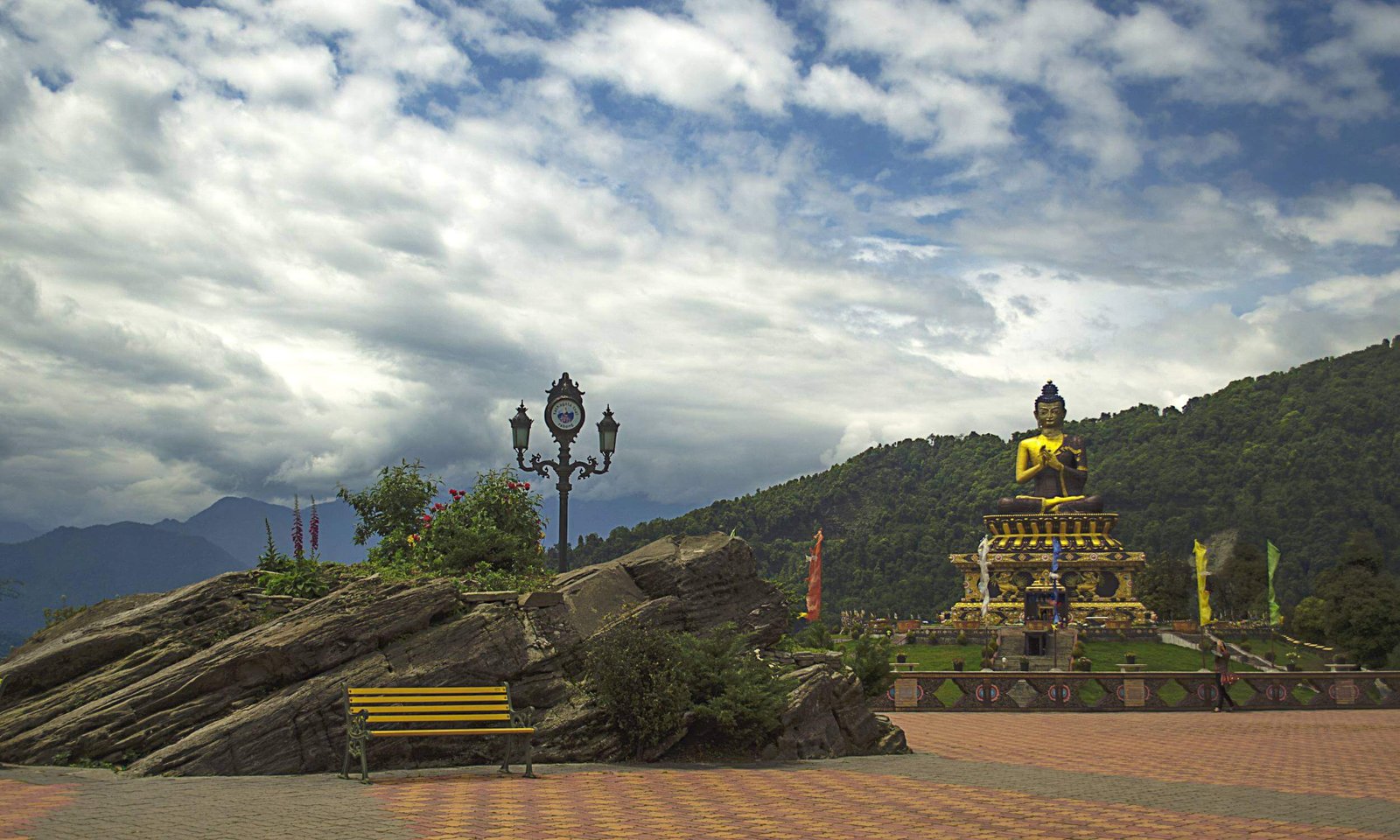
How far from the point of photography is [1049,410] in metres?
71.5

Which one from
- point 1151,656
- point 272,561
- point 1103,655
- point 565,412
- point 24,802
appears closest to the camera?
point 24,802

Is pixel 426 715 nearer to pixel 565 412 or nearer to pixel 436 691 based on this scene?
pixel 436 691

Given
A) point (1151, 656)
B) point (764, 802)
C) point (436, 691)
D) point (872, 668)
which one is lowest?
point (1151, 656)

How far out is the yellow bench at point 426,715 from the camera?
11328 millimetres

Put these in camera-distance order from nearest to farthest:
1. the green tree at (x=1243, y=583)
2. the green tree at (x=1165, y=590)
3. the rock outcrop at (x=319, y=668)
Answer: the rock outcrop at (x=319, y=668) → the green tree at (x=1243, y=583) → the green tree at (x=1165, y=590)

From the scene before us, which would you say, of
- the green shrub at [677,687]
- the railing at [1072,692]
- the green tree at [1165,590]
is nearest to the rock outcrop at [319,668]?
the green shrub at [677,687]

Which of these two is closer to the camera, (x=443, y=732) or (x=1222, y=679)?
(x=443, y=732)

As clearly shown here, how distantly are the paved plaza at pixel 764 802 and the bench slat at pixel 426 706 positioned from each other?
0.67m

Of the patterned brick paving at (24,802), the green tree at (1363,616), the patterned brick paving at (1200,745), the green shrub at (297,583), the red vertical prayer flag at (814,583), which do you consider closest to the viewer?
the patterned brick paving at (24,802)

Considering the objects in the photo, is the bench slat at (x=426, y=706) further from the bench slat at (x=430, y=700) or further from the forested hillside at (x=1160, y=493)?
the forested hillside at (x=1160, y=493)

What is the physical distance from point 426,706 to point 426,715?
220 mm

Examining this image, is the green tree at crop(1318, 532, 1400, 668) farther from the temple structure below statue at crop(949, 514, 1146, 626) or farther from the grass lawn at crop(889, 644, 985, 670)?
the temple structure below statue at crop(949, 514, 1146, 626)

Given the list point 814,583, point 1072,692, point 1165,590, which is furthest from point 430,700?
point 1165,590

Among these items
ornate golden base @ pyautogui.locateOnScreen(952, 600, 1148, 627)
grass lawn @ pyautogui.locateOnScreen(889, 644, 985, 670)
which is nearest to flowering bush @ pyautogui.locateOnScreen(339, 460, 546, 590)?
grass lawn @ pyautogui.locateOnScreen(889, 644, 985, 670)
